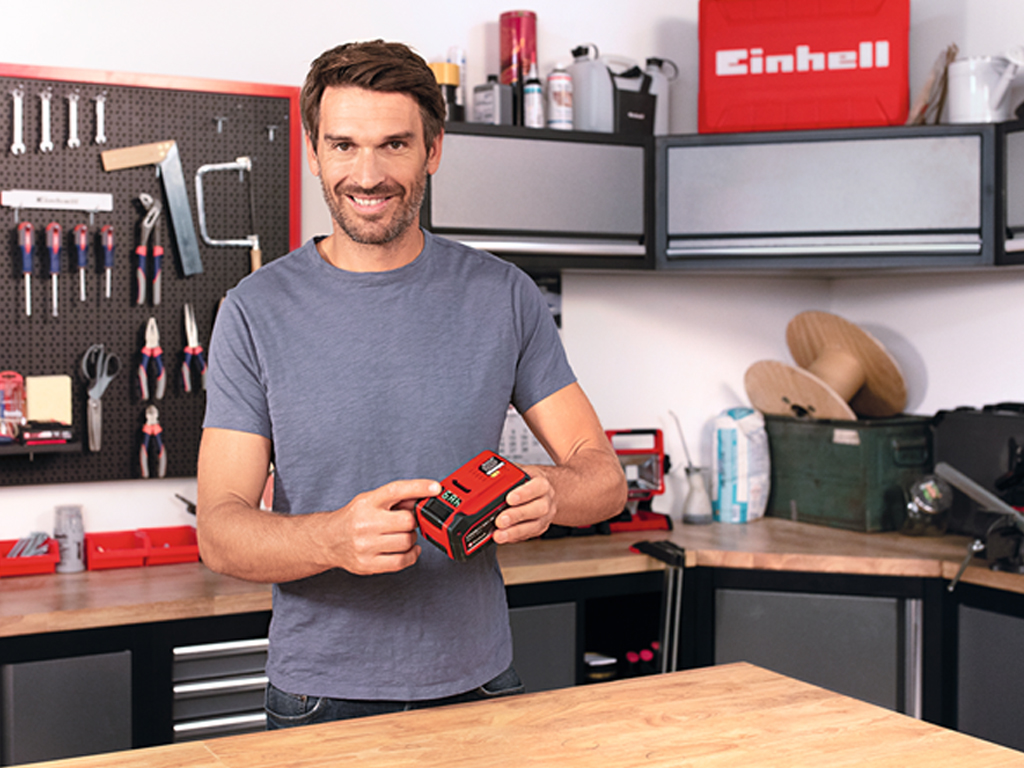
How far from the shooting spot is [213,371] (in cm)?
126

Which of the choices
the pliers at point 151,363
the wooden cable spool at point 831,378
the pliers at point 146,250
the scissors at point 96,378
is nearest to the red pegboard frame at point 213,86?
the pliers at point 146,250

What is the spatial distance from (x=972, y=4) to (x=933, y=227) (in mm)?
689

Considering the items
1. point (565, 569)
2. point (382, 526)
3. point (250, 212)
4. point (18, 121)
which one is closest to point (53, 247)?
point (18, 121)

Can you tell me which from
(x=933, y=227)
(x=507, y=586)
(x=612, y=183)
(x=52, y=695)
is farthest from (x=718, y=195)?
(x=52, y=695)

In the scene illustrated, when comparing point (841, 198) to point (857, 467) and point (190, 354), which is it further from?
point (190, 354)

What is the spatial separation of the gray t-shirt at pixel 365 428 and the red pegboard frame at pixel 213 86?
126 cm

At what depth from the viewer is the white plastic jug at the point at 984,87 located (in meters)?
2.51

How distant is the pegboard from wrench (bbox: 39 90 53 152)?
0.01 meters

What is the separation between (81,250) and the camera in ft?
7.54

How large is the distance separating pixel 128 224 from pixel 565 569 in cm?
131

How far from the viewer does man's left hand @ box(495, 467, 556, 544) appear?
3.48 ft

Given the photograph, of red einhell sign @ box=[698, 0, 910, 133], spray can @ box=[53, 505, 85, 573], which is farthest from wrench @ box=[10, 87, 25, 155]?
red einhell sign @ box=[698, 0, 910, 133]

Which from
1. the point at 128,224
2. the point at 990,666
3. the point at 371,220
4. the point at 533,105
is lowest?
the point at 990,666

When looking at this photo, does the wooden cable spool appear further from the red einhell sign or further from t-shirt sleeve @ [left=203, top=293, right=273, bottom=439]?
t-shirt sleeve @ [left=203, top=293, right=273, bottom=439]
